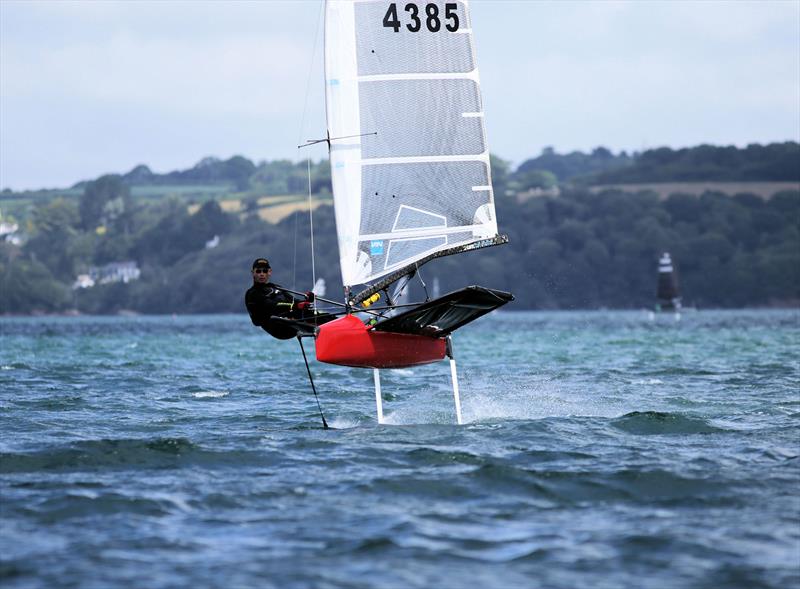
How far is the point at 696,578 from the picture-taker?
9.40 meters

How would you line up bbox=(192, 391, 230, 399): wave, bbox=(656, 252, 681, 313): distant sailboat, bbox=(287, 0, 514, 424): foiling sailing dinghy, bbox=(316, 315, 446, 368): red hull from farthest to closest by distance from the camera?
bbox=(656, 252, 681, 313): distant sailboat → bbox=(192, 391, 230, 399): wave → bbox=(287, 0, 514, 424): foiling sailing dinghy → bbox=(316, 315, 446, 368): red hull

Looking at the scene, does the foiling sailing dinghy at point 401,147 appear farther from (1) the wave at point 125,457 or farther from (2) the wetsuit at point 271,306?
(1) the wave at point 125,457

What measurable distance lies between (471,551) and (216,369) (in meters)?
25.2

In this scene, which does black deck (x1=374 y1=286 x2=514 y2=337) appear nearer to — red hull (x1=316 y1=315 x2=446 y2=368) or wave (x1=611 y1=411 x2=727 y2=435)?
red hull (x1=316 y1=315 x2=446 y2=368)

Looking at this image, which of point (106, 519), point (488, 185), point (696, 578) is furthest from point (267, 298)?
point (696, 578)

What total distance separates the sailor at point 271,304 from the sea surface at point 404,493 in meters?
1.42

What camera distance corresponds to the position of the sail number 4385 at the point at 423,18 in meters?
17.7

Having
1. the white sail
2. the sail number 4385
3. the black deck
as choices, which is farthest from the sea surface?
the sail number 4385

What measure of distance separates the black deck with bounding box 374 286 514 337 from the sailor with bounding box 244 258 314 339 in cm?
112

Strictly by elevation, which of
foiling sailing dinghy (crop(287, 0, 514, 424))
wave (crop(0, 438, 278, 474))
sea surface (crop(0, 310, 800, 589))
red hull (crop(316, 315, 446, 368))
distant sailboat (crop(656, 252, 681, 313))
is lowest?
distant sailboat (crop(656, 252, 681, 313))

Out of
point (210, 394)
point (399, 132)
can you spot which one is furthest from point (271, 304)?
point (210, 394)

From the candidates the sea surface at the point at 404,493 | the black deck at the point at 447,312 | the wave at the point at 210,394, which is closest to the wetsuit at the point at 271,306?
the black deck at the point at 447,312

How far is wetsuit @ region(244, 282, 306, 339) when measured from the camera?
17062mm

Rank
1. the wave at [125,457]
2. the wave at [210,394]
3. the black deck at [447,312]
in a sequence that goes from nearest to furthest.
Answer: the wave at [125,457], the black deck at [447,312], the wave at [210,394]
